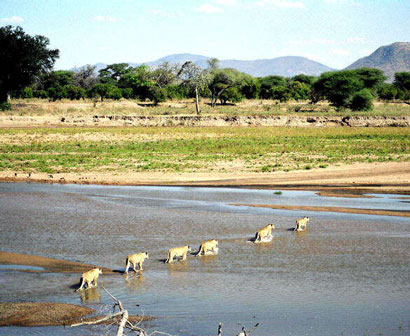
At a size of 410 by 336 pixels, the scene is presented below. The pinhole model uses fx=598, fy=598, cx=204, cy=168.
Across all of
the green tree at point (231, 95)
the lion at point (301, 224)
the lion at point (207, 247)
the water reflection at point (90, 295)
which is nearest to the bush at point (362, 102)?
the green tree at point (231, 95)

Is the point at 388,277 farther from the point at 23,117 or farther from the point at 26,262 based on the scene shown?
the point at 23,117

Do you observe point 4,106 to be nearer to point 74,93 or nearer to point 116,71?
point 74,93

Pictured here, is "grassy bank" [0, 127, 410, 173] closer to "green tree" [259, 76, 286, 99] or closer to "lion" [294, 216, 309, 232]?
"lion" [294, 216, 309, 232]

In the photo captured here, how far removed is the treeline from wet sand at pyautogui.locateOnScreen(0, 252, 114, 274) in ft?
195

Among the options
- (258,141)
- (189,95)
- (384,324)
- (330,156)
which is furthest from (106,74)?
(384,324)

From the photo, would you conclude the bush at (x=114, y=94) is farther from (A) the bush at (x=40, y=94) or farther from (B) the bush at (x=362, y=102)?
(B) the bush at (x=362, y=102)

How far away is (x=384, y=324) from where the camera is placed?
10164 mm

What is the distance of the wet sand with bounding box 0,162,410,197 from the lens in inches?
1082

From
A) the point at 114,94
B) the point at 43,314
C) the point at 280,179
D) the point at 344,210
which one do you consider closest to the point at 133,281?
the point at 43,314

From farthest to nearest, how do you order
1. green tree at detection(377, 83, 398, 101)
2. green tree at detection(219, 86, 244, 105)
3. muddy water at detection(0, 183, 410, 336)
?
green tree at detection(377, 83, 398, 101) < green tree at detection(219, 86, 244, 105) < muddy water at detection(0, 183, 410, 336)

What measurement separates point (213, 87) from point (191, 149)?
51601mm

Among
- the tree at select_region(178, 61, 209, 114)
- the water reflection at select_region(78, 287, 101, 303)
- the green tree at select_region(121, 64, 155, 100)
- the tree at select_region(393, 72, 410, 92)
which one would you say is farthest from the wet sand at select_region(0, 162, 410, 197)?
the tree at select_region(393, 72, 410, 92)

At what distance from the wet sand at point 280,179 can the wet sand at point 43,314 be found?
16.9m

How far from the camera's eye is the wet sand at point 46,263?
13.5 m
